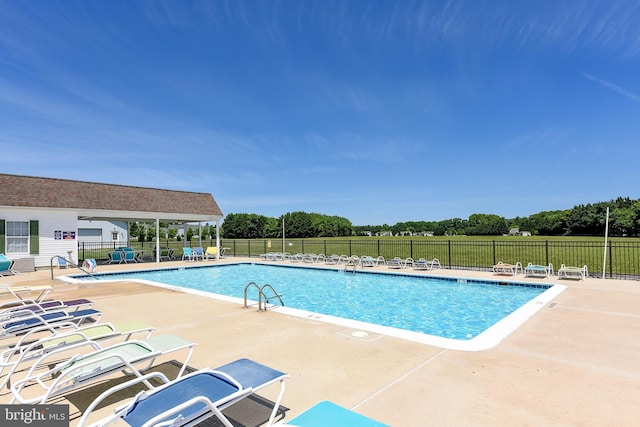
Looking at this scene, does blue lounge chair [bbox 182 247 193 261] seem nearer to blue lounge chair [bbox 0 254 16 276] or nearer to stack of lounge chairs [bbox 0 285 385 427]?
blue lounge chair [bbox 0 254 16 276]

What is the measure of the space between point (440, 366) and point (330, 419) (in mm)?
2266

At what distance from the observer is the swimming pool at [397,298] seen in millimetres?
6527

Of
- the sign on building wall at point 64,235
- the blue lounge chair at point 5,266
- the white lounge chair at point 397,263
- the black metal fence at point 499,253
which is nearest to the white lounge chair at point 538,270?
the black metal fence at point 499,253

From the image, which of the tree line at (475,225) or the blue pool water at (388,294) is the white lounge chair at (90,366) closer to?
the blue pool water at (388,294)

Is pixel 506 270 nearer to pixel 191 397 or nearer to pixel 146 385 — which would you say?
pixel 146 385

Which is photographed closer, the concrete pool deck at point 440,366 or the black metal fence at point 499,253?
the concrete pool deck at point 440,366

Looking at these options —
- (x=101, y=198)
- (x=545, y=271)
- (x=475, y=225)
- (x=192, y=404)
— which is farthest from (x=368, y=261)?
(x=475, y=225)

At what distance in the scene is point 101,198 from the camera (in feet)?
59.6

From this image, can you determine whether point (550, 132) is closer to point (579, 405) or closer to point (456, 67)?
point (456, 67)

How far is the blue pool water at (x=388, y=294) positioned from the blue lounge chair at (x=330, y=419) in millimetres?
5339

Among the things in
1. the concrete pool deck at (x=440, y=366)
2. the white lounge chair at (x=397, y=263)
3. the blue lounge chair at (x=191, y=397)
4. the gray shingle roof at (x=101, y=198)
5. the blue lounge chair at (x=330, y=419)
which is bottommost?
the white lounge chair at (x=397, y=263)

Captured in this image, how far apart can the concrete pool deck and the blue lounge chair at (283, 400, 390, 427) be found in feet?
2.26

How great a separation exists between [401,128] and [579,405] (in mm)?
23906

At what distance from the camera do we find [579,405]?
3111 millimetres
